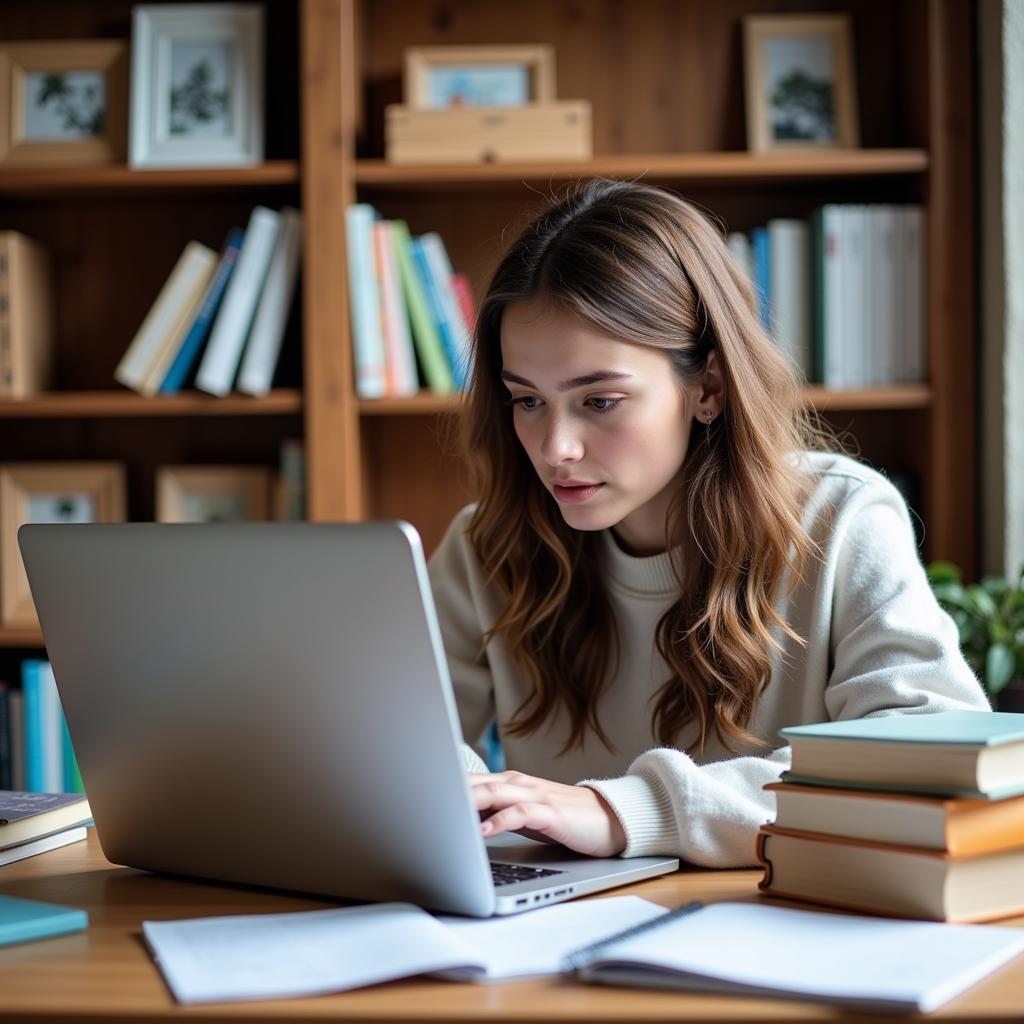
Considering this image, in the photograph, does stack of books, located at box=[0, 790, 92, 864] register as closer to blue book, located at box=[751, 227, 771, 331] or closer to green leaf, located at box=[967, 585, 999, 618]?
green leaf, located at box=[967, 585, 999, 618]

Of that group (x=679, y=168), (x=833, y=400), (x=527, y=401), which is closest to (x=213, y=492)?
(x=679, y=168)

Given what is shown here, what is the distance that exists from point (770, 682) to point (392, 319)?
1.20 m

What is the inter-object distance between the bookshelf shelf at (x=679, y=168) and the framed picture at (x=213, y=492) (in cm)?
61

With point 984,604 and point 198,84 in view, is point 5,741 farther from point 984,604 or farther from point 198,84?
point 984,604

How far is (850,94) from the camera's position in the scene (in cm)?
241

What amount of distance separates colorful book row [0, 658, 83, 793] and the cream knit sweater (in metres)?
1.15

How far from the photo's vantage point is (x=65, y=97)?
8.14 feet

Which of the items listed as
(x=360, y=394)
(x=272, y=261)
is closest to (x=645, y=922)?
(x=360, y=394)

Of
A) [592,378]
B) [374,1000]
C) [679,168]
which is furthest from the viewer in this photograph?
[679,168]

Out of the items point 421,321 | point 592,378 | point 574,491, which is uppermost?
point 421,321

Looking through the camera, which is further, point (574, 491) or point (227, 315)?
point (227, 315)

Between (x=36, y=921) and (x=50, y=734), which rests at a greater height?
Answer: (x=36, y=921)

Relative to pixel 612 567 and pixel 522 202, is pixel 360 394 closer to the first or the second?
pixel 522 202

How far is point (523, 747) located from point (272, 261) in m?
1.20
